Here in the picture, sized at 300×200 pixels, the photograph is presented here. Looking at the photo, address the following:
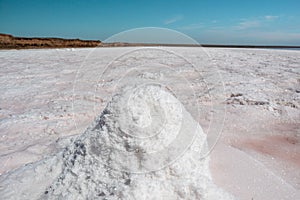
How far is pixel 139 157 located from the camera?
1.44 meters

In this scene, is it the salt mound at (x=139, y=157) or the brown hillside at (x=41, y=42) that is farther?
the brown hillside at (x=41, y=42)

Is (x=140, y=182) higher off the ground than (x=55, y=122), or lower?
higher

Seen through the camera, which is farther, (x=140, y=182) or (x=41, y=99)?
(x=41, y=99)

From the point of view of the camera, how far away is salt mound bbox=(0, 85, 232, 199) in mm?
1372

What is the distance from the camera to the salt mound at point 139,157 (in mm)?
1372

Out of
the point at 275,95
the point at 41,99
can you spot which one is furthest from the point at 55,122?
the point at 275,95

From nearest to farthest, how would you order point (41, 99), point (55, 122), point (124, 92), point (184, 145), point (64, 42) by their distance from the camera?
1. point (184, 145)
2. point (124, 92)
3. point (55, 122)
4. point (41, 99)
5. point (64, 42)

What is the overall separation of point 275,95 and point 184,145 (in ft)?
10.5

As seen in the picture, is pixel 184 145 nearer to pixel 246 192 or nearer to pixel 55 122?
pixel 246 192

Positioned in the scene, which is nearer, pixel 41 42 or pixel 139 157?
pixel 139 157

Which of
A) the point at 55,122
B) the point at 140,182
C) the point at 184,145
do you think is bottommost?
the point at 55,122

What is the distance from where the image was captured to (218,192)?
143 centimetres

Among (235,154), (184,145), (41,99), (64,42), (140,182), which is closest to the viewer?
(140,182)

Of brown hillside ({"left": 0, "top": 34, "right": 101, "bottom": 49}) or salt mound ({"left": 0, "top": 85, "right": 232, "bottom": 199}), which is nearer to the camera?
salt mound ({"left": 0, "top": 85, "right": 232, "bottom": 199})
